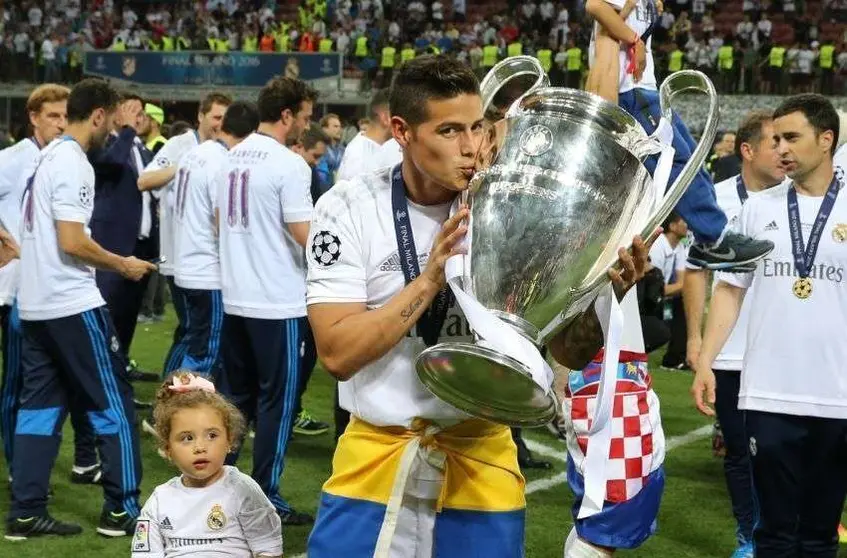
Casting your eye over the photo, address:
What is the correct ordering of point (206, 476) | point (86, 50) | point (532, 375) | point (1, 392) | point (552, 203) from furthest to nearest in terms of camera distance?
1. point (86, 50)
2. point (1, 392)
3. point (206, 476)
4. point (552, 203)
5. point (532, 375)

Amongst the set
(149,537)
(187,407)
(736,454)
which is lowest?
(736,454)

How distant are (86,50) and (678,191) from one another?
94.6 ft

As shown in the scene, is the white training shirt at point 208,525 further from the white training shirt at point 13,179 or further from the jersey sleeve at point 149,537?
the white training shirt at point 13,179

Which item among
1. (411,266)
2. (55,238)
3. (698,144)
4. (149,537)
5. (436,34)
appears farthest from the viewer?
(436,34)

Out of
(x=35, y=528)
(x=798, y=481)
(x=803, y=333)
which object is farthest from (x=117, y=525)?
(x=803, y=333)

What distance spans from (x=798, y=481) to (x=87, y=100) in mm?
3361

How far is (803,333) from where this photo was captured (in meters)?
4.38

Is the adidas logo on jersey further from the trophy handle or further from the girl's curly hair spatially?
the girl's curly hair

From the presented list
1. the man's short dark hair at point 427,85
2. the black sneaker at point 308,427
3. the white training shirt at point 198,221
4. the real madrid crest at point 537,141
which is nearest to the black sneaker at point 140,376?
the black sneaker at point 308,427

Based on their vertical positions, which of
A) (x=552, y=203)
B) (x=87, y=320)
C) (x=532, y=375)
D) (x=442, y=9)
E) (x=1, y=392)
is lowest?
(x=1, y=392)

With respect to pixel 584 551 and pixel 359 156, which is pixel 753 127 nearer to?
pixel 359 156

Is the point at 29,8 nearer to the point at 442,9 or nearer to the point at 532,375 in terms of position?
the point at 442,9

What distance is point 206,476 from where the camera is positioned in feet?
13.0

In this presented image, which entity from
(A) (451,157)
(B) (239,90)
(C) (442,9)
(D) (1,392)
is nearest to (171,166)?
(D) (1,392)
